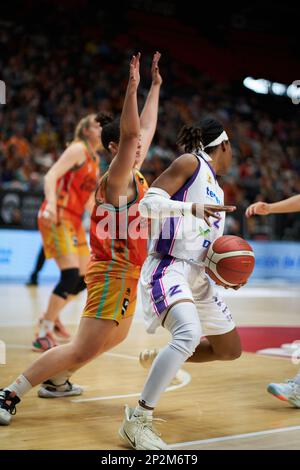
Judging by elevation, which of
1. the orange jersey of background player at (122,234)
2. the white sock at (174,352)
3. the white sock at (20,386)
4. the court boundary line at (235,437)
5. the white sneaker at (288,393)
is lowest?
the white sneaker at (288,393)

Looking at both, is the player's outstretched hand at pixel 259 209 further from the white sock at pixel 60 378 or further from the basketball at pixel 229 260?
the white sock at pixel 60 378

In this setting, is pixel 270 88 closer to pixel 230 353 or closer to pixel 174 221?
pixel 230 353

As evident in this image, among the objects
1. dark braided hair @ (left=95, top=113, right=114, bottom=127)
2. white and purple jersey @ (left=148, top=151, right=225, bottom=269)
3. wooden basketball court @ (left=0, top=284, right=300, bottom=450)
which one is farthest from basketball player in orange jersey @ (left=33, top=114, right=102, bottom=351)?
white and purple jersey @ (left=148, top=151, right=225, bottom=269)

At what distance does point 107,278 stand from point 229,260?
768 millimetres

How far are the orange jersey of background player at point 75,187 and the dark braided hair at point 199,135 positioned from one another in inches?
109

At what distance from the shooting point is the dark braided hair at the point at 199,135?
4.55 metres

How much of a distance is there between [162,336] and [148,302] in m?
3.82

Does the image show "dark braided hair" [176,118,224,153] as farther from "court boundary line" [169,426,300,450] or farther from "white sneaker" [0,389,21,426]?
"white sneaker" [0,389,21,426]

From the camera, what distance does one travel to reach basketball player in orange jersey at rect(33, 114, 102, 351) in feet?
23.0

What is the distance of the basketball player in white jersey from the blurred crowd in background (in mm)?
10258

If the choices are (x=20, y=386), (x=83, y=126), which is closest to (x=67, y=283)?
(x=83, y=126)

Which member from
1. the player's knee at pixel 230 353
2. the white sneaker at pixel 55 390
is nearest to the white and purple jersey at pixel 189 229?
the player's knee at pixel 230 353

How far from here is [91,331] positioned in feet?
14.4
